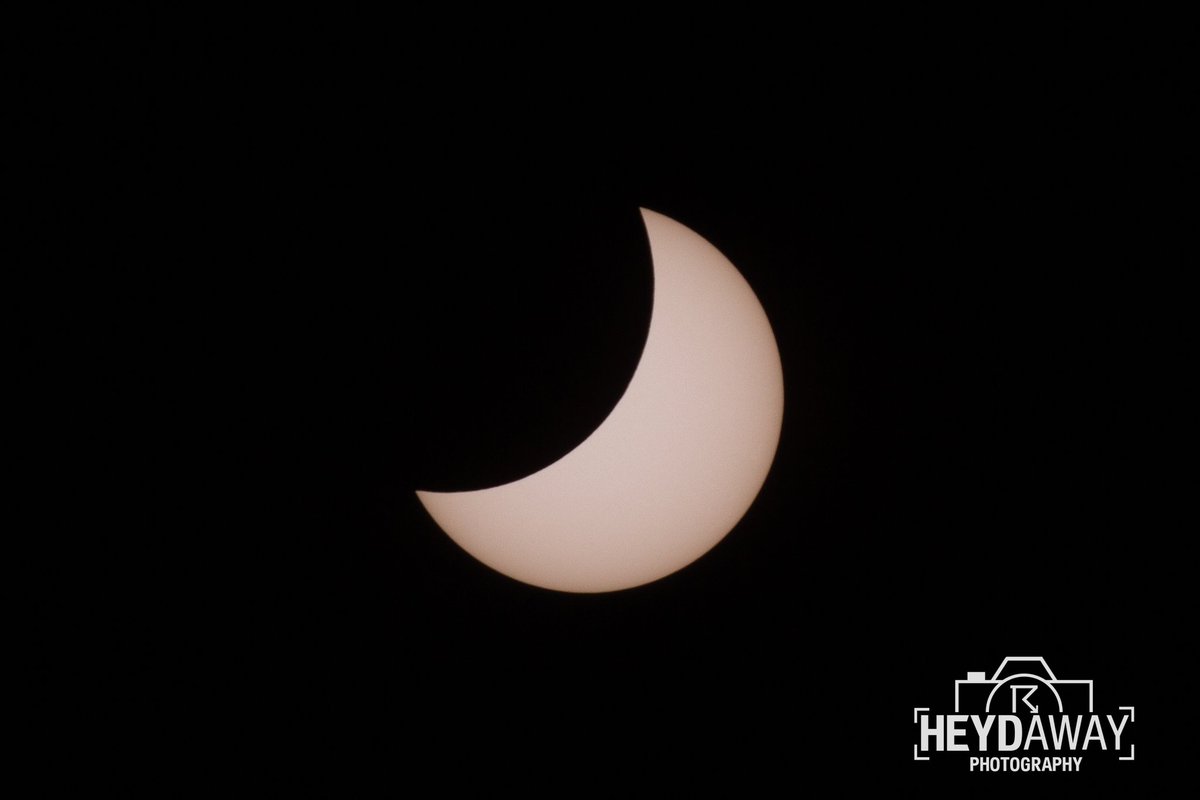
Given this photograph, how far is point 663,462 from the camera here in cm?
98

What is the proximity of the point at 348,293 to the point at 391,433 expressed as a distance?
16cm

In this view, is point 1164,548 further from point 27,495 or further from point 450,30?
point 27,495

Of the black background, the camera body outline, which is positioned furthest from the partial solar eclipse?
the camera body outline

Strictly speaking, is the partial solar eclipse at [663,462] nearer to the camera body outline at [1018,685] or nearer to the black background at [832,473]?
the black background at [832,473]

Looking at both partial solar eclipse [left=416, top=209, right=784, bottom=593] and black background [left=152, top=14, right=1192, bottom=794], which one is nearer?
partial solar eclipse [left=416, top=209, right=784, bottom=593]

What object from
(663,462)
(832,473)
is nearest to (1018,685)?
(832,473)

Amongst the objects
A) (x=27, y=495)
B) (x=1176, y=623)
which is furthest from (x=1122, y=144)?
(x=27, y=495)

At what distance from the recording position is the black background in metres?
1.30

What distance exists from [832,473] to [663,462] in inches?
19.6

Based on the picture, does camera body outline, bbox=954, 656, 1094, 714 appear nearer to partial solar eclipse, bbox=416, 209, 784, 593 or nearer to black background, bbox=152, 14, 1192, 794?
black background, bbox=152, 14, 1192, 794

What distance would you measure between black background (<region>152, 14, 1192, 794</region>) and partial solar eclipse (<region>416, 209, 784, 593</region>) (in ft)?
0.87

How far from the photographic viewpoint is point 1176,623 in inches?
54.6

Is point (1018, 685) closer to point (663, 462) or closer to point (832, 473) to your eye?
point (832, 473)

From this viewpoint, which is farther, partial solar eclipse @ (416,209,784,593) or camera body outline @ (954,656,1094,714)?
camera body outline @ (954,656,1094,714)
